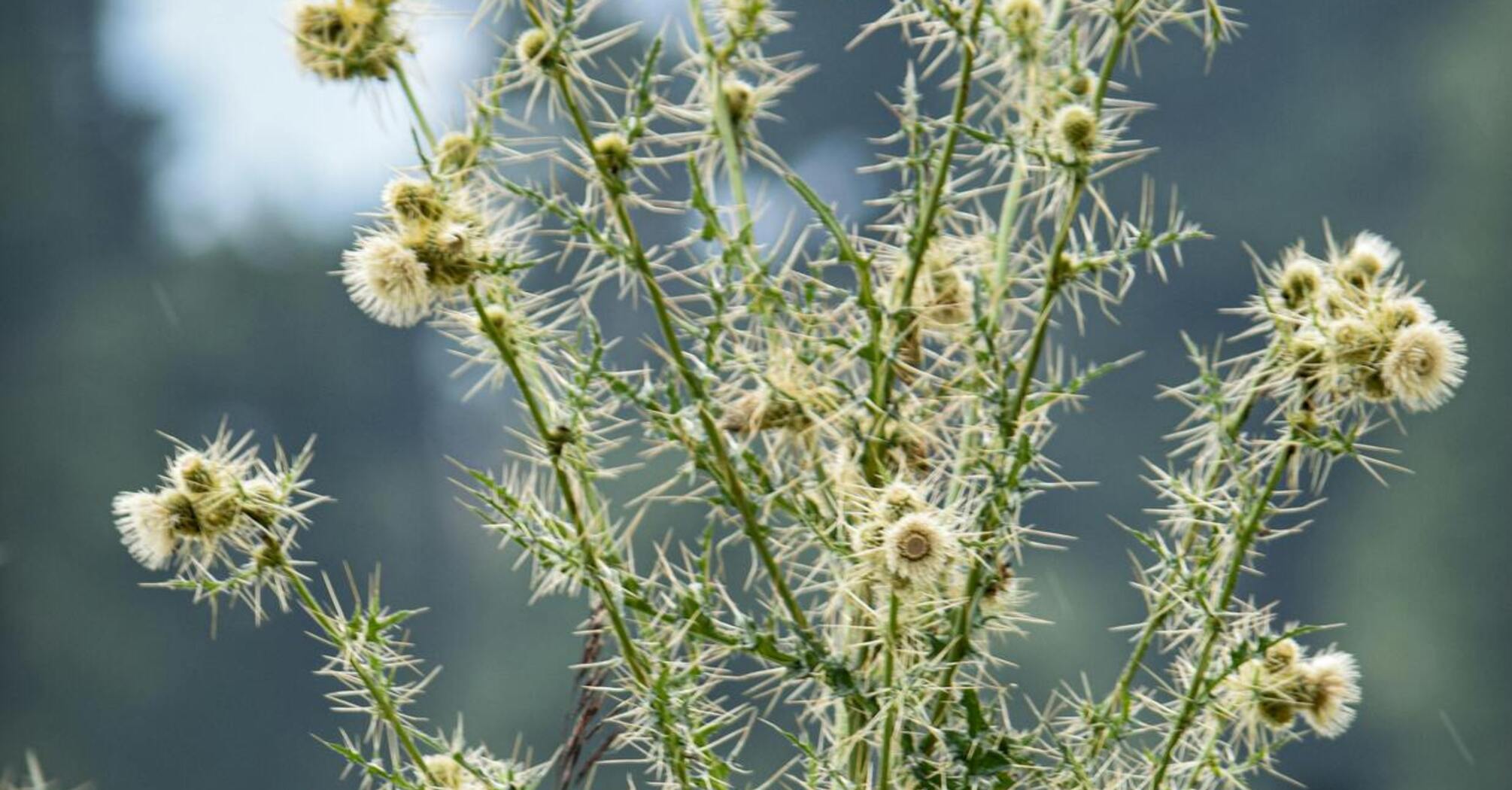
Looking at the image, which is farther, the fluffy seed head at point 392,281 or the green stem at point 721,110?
the green stem at point 721,110

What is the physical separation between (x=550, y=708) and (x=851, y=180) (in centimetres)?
782

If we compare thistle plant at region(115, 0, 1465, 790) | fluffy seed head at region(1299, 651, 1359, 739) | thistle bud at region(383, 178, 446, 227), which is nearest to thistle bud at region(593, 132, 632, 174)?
thistle plant at region(115, 0, 1465, 790)

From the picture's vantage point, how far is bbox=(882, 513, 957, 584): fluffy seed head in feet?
3.66

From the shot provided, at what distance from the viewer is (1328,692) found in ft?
4.05

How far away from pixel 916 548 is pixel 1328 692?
311 millimetres

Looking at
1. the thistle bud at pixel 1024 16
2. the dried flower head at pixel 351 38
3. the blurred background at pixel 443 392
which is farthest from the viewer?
the blurred background at pixel 443 392

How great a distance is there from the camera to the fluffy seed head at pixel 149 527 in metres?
1.17

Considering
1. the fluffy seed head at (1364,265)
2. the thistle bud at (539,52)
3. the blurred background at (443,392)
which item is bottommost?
the thistle bud at (539,52)

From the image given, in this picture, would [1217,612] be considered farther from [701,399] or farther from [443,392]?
[443,392]

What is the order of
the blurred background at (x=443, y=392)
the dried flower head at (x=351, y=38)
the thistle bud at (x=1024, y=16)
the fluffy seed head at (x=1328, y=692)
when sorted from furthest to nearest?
the blurred background at (x=443, y=392)
the thistle bud at (x=1024, y=16)
the fluffy seed head at (x=1328, y=692)
the dried flower head at (x=351, y=38)

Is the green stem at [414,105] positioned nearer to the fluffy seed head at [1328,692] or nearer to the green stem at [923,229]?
the green stem at [923,229]

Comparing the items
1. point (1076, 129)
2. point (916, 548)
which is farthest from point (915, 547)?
point (1076, 129)

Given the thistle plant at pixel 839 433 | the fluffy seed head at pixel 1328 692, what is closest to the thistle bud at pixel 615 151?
the thistle plant at pixel 839 433

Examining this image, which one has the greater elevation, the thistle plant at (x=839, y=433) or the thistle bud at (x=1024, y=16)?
the thistle bud at (x=1024, y=16)
